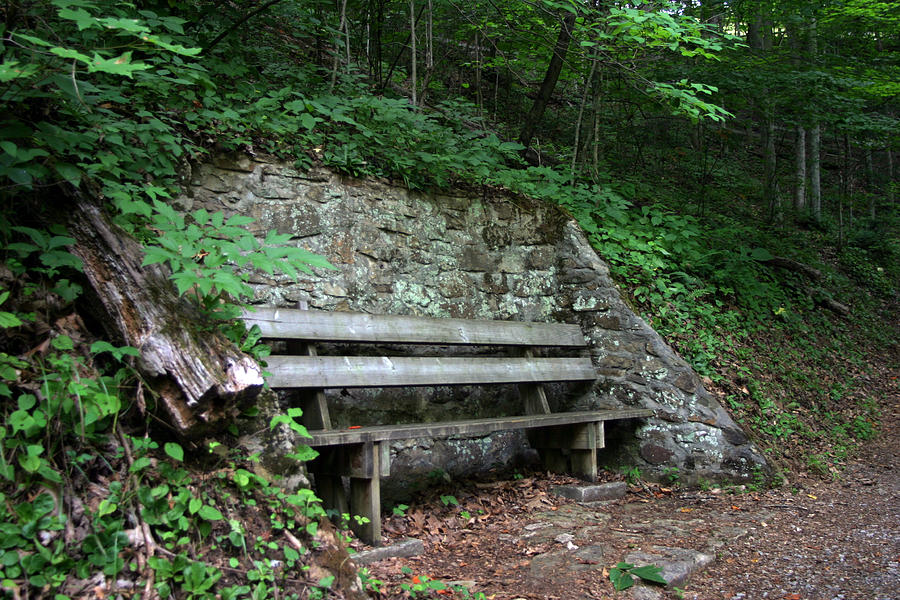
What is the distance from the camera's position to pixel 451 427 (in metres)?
3.37

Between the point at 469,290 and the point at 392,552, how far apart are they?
2.09 meters

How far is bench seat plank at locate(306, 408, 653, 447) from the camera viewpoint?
114 inches

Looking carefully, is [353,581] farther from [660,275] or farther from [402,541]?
[660,275]

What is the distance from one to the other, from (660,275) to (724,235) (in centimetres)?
174

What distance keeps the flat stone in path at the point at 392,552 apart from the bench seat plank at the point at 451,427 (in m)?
0.49

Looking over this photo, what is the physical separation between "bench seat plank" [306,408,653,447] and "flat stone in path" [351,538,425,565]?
1.61ft

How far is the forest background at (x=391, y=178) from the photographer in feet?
6.38

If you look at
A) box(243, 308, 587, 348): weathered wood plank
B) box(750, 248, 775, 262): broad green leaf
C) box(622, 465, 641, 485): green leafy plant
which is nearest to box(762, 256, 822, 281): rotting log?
box(750, 248, 775, 262): broad green leaf

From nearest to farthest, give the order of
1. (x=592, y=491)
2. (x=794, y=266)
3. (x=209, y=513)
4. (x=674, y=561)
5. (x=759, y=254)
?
(x=209, y=513) < (x=674, y=561) < (x=592, y=491) < (x=759, y=254) < (x=794, y=266)

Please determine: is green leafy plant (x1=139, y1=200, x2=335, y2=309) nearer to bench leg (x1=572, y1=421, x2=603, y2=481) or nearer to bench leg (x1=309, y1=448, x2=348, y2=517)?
bench leg (x1=309, y1=448, x2=348, y2=517)

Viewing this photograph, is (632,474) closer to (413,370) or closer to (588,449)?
(588,449)

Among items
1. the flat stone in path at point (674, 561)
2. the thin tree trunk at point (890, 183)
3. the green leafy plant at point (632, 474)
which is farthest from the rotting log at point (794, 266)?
the thin tree trunk at point (890, 183)

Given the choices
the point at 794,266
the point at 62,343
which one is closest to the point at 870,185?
the point at 794,266

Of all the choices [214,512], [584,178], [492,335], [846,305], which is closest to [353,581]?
[214,512]
